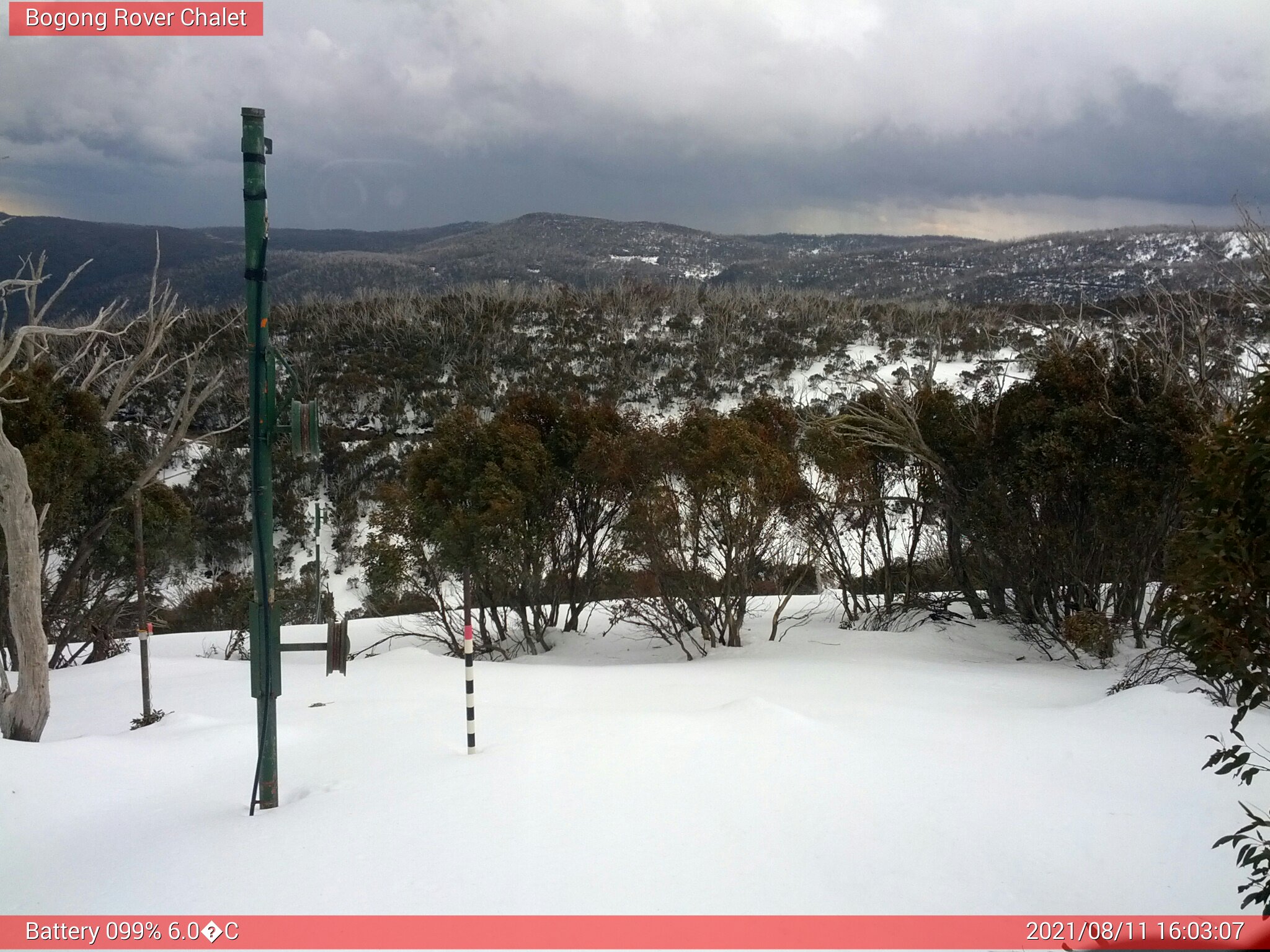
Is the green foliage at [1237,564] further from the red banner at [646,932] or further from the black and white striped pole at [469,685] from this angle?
the black and white striped pole at [469,685]

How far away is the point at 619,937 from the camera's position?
339cm

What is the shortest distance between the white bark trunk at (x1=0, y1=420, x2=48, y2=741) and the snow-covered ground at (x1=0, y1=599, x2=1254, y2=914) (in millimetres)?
1180

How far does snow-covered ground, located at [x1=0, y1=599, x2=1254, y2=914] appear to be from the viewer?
3.82m

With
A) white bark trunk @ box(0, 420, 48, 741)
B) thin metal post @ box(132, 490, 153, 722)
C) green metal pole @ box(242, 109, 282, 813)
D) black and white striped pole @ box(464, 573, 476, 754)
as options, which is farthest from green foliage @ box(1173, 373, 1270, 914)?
white bark trunk @ box(0, 420, 48, 741)

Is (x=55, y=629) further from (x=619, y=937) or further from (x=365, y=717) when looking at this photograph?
(x=619, y=937)

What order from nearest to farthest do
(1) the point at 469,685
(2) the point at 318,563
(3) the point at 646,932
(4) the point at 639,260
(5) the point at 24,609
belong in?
(3) the point at 646,932, (1) the point at 469,685, (5) the point at 24,609, (2) the point at 318,563, (4) the point at 639,260

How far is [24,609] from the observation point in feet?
24.8

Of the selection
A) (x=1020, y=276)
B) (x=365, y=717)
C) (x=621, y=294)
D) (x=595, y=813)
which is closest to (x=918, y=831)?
(x=595, y=813)

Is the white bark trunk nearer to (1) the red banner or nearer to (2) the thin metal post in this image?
(2) the thin metal post

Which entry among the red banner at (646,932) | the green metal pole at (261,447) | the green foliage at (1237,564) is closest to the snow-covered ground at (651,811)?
the red banner at (646,932)

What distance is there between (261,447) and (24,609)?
4.54m

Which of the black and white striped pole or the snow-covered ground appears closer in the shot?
the snow-covered ground

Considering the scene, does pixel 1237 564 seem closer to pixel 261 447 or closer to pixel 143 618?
pixel 261 447

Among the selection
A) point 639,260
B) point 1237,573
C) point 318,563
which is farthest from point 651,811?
point 639,260
